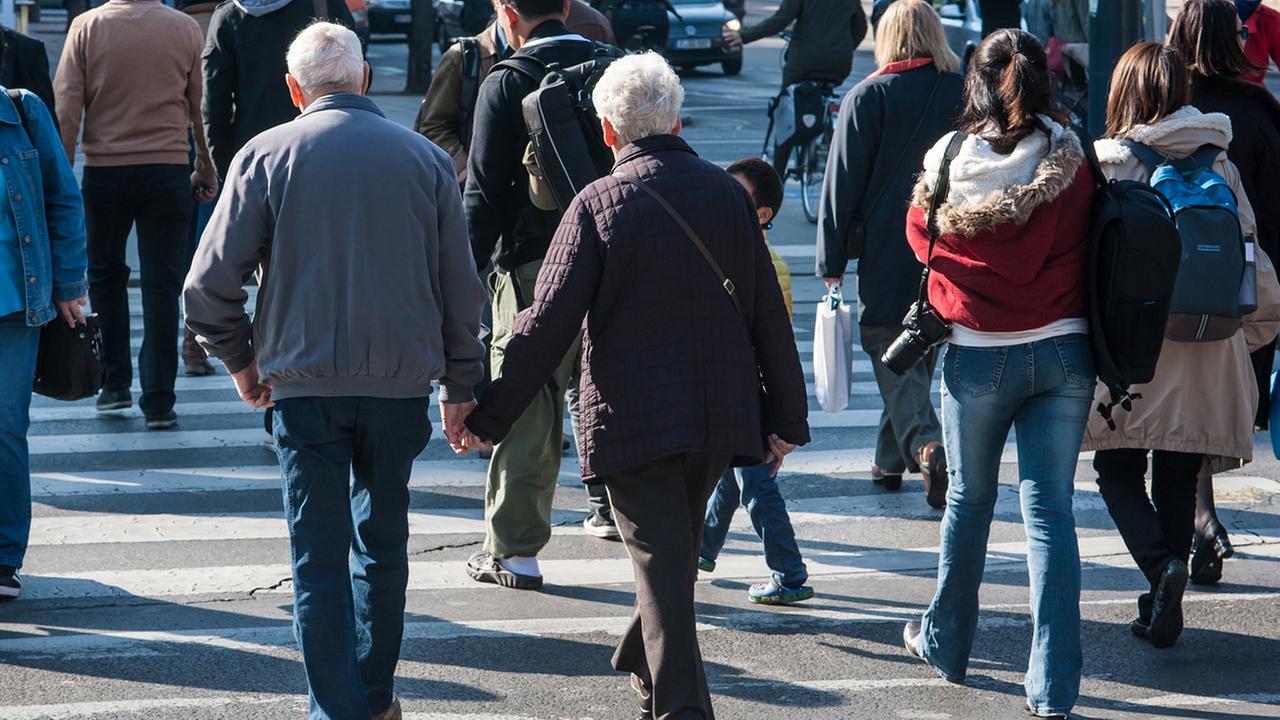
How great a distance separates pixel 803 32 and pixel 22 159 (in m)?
9.04

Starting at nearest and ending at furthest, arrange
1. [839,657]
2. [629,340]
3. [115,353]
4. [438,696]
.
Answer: [629,340] < [438,696] < [839,657] < [115,353]

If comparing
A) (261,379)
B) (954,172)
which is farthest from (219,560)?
(954,172)

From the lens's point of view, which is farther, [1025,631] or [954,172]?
[1025,631]

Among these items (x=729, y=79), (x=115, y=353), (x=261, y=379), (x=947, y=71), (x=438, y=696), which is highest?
(x=947, y=71)

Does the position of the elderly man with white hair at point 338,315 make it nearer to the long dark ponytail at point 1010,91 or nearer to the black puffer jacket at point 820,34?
the long dark ponytail at point 1010,91

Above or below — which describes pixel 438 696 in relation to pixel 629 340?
below

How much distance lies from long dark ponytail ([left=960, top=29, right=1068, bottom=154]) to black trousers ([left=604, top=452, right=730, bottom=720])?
124 cm

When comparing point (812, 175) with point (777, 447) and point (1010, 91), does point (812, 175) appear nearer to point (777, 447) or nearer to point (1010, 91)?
point (1010, 91)

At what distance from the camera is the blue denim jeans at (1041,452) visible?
15.2 ft

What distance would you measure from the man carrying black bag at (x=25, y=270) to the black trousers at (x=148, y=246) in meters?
2.38

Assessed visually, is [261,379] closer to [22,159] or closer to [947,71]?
[22,159]

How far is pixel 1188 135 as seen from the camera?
5328mm

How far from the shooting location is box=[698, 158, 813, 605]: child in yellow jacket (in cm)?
562

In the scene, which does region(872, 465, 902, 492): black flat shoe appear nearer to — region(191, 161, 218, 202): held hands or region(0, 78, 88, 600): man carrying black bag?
region(0, 78, 88, 600): man carrying black bag
